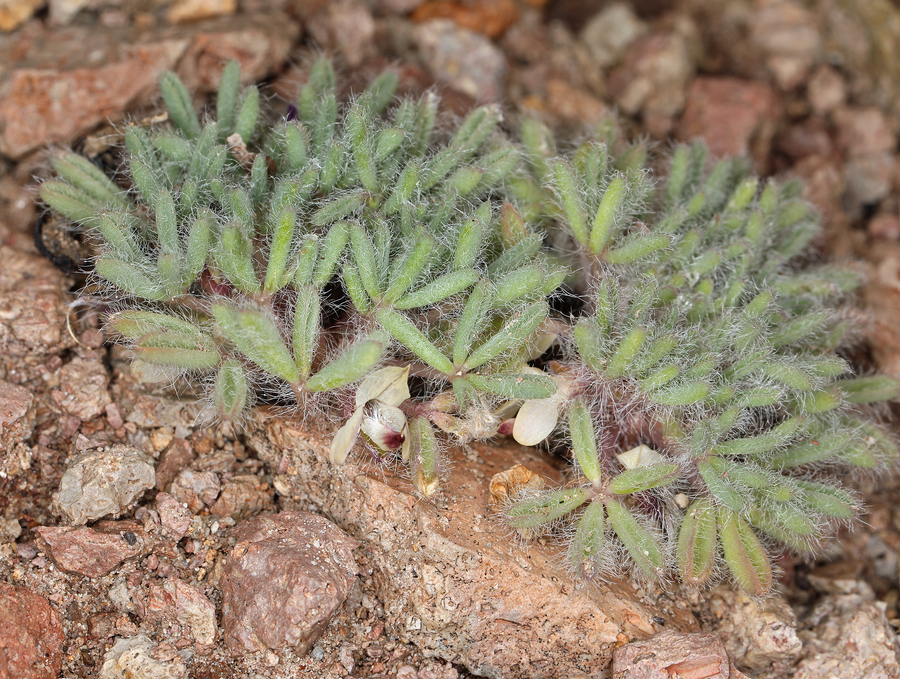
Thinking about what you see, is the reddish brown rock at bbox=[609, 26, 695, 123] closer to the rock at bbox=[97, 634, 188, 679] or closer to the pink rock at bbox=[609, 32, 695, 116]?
the pink rock at bbox=[609, 32, 695, 116]

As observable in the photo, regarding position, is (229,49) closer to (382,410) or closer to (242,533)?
(382,410)

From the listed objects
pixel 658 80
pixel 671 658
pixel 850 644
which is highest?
pixel 658 80

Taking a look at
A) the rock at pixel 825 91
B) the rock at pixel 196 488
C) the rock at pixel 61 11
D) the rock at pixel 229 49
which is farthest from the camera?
the rock at pixel 825 91

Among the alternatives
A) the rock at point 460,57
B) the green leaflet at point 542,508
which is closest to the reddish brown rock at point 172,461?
Result: the green leaflet at point 542,508

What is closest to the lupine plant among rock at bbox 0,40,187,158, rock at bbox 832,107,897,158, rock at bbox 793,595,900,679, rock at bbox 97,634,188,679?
rock at bbox 793,595,900,679

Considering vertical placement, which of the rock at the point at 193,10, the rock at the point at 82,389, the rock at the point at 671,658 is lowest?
the rock at the point at 671,658

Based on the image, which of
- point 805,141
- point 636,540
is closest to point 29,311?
point 636,540

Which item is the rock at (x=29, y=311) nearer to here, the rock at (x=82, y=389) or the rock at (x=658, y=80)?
the rock at (x=82, y=389)

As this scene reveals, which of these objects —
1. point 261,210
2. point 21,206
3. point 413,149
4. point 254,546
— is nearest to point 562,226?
point 413,149
